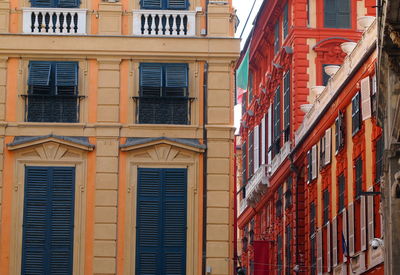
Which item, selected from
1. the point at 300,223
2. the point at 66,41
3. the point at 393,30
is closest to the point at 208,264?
the point at 66,41

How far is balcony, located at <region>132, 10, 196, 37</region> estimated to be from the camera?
40.8 m

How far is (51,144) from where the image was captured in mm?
39812

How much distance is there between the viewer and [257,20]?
7000 centimetres

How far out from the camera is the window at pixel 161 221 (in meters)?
39.1

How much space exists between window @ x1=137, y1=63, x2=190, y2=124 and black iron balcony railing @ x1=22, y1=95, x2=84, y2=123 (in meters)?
2.02

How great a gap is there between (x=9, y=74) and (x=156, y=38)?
15.5ft

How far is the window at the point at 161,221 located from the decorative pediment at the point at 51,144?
6.56 feet

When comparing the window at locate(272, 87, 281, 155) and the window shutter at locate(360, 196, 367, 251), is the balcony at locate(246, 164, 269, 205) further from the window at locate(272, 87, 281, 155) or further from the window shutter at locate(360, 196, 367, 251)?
the window shutter at locate(360, 196, 367, 251)

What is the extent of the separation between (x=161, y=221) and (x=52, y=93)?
17.5 ft

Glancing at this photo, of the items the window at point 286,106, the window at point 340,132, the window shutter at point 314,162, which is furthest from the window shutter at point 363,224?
the window at point 286,106

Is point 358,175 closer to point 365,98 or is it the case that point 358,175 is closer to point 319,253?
point 365,98

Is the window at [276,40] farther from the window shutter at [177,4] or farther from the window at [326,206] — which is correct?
the window shutter at [177,4]

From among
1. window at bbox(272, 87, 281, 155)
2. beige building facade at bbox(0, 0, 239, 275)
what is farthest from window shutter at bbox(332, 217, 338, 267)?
window at bbox(272, 87, 281, 155)

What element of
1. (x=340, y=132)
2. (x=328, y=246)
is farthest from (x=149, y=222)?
(x=328, y=246)
